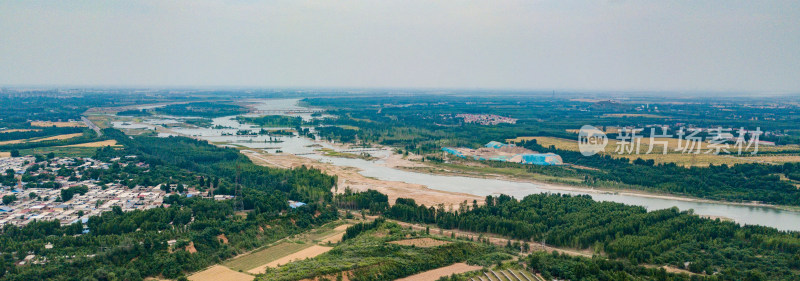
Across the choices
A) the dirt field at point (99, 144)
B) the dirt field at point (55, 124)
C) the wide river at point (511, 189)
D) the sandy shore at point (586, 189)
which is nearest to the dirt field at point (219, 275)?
the wide river at point (511, 189)

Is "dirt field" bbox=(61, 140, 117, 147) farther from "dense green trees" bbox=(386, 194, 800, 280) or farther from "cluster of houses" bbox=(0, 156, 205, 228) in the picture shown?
"dense green trees" bbox=(386, 194, 800, 280)

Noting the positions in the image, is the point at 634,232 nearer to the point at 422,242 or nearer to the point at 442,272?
the point at 422,242

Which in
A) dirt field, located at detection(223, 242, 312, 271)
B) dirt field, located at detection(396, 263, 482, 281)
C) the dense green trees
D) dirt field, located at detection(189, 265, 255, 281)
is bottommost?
dirt field, located at detection(223, 242, 312, 271)

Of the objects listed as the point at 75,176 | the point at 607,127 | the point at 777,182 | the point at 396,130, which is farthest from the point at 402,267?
the point at 607,127

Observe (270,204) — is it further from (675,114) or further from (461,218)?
(675,114)

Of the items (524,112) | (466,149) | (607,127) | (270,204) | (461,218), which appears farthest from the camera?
(524,112)

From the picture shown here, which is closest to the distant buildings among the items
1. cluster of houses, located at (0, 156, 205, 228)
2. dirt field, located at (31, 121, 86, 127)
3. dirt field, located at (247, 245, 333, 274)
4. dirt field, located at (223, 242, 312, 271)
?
cluster of houses, located at (0, 156, 205, 228)

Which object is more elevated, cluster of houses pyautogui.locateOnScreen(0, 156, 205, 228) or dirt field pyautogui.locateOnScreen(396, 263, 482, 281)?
cluster of houses pyautogui.locateOnScreen(0, 156, 205, 228)
